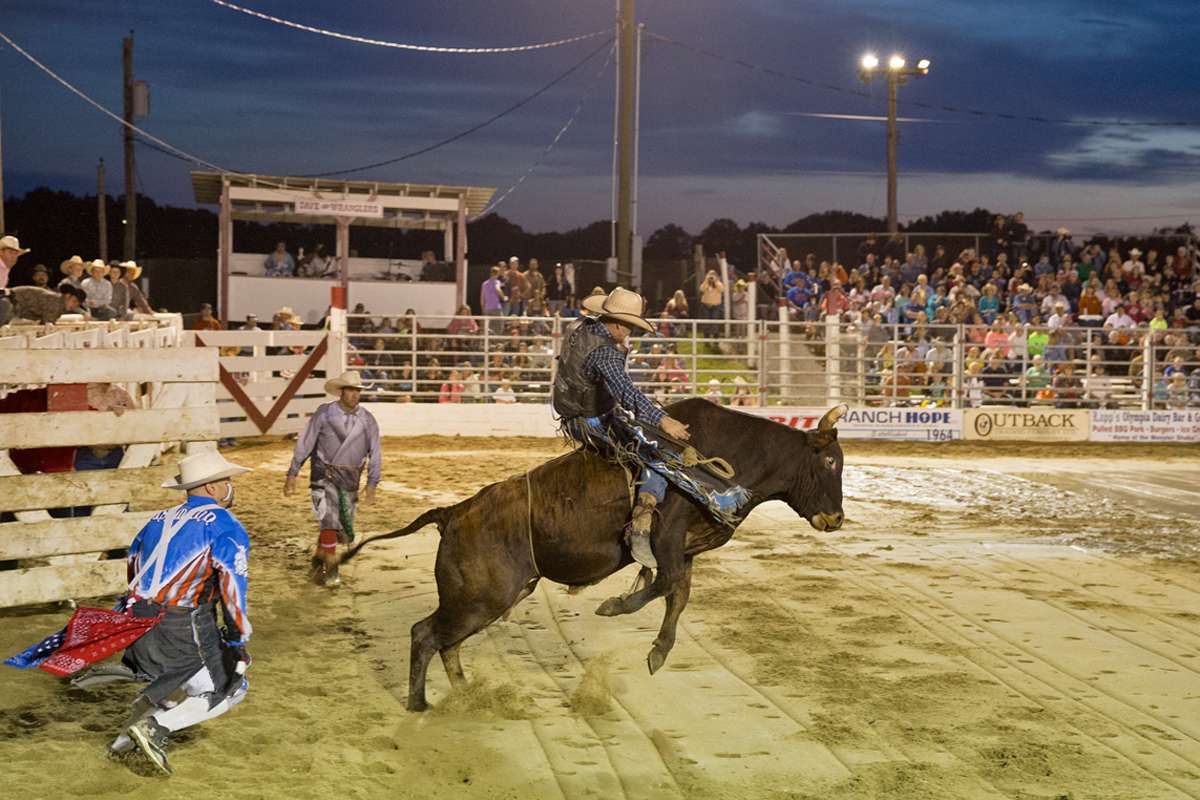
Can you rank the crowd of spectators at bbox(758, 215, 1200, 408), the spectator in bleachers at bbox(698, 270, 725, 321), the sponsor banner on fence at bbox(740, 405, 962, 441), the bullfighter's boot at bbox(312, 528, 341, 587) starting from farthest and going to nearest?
the spectator in bleachers at bbox(698, 270, 725, 321) < the crowd of spectators at bbox(758, 215, 1200, 408) < the sponsor banner on fence at bbox(740, 405, 962, 441) < the bullfighter's boot at bbox(312, 528, 341, 587)

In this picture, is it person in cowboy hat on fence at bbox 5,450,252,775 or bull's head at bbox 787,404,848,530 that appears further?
bull's head at bbox 787,404,848,530

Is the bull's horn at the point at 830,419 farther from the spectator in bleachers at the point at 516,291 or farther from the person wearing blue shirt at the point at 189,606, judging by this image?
the spectator in bleachers at the point at 516,291

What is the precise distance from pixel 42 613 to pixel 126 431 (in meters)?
1.17

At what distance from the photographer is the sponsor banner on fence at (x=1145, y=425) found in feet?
63.3

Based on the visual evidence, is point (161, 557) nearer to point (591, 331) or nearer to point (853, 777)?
point (591, 331)

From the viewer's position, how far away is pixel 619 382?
576 centimetres

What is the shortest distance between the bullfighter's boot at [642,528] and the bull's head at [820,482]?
97 centimetres

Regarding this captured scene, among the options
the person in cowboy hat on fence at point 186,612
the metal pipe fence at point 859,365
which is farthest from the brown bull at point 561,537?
the metal pipe fence at point 859,365

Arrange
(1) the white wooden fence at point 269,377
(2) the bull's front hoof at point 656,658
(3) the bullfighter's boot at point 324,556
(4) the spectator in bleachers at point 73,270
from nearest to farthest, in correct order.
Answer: (2) the bull's front hoof at point 656,658 < (3) the bullfighter's boot at point 324,556 < (4) the spectator in bleachers at point 73,270 < (1) the white wooden fence at point 269,377

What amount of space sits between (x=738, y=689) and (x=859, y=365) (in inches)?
570

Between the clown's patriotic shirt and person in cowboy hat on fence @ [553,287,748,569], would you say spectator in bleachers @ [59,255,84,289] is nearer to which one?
person in cowboy hat on fence @ [553,287,748,569]

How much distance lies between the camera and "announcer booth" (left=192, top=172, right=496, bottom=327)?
2342 cm

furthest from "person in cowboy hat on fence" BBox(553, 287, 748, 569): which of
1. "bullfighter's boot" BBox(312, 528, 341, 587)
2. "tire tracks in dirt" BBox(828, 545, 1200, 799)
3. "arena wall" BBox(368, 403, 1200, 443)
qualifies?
"arena wall" BBox(368, 403, 1200, 443)

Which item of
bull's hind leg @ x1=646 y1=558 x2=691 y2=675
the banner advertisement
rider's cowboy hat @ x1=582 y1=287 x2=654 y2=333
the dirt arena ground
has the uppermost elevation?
Result: the banner advertisement
